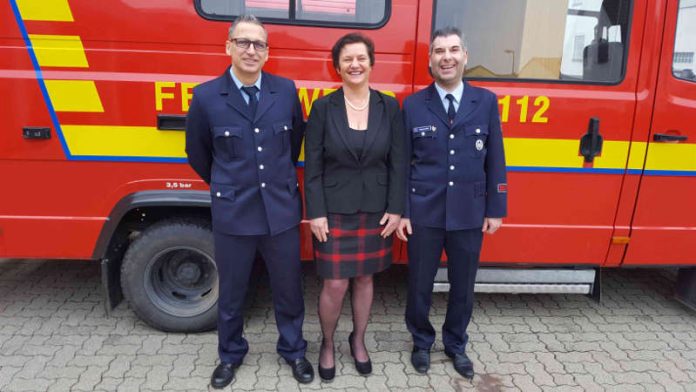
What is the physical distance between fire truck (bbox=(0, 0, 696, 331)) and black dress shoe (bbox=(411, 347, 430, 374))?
43 cm

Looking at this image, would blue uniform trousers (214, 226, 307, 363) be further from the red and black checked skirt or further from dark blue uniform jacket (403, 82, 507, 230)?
dark blue uniform jacket (403, 82, 507, 230)

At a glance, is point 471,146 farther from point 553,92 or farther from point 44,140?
point 44,140

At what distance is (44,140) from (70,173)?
0.21 metres

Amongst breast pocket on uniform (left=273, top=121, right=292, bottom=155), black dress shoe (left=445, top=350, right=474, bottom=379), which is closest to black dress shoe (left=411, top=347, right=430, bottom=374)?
black dress shoe (left=445, top=350, right=474, bottom=379)

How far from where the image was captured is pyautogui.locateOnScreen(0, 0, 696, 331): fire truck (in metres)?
2.61

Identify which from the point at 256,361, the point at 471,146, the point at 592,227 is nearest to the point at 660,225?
the point at 592,227

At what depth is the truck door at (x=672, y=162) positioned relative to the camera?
9.09 ft

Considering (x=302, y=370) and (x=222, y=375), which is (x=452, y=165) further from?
(x=222, y=375)

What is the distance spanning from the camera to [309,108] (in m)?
2.73

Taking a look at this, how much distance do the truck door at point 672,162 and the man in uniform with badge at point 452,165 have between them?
3.57 feet

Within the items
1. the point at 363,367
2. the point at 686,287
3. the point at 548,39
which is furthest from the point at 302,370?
the point at 686,287

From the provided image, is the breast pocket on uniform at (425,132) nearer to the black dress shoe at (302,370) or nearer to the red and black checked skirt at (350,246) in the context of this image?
the red and black checked skirt at (350,246)

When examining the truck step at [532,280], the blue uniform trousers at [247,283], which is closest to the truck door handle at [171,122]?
the blue uniform trousers at [247,283]

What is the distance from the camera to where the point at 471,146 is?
2.36m
